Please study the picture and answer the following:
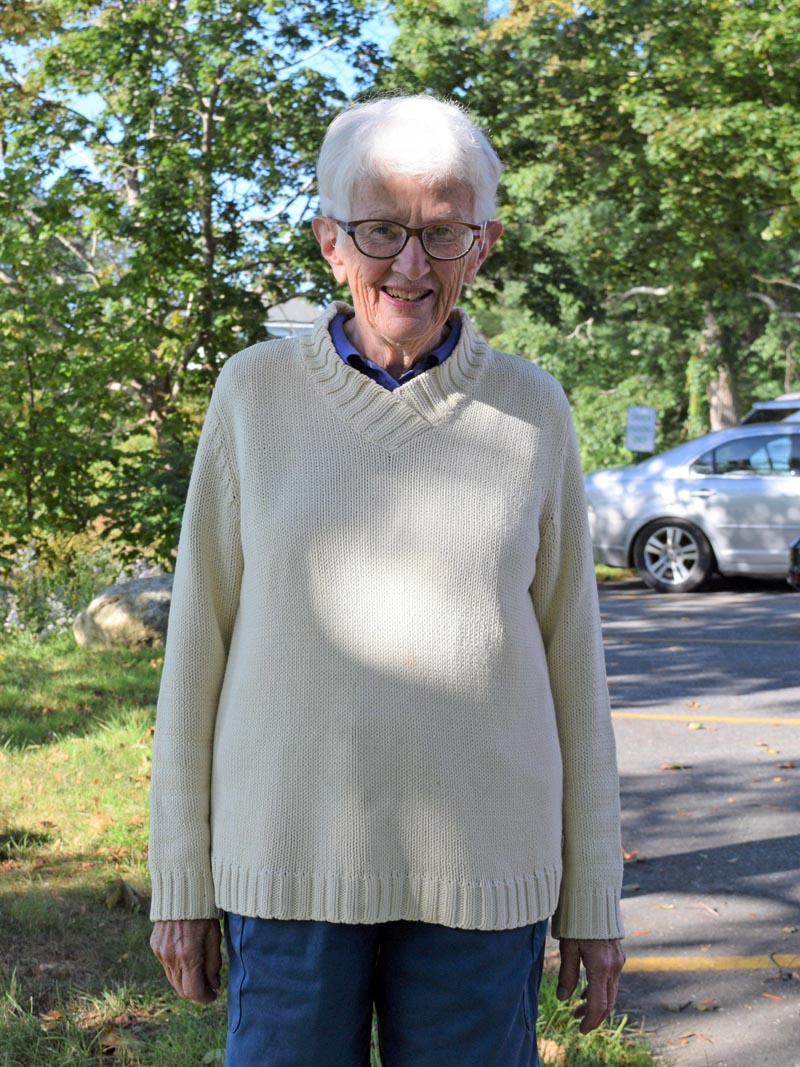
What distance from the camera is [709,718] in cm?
775

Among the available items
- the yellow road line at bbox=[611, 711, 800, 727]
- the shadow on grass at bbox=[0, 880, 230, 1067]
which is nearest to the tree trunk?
the yellow road line at bbox=[611, 711, 800, 727]

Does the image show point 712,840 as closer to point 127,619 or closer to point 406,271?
point 406,271

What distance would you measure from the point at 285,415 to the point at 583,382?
30830mm

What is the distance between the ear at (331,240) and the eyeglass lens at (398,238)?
67mm

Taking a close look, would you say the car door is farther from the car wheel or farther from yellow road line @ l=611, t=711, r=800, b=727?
yellow road line @ l=611, t=711, r=800, b=727

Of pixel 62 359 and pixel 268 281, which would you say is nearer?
pixel 62 359

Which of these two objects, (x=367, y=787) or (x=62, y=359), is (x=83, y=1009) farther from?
(x=62, y=359)

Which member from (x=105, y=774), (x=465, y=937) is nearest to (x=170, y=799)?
(x=465, y=937)

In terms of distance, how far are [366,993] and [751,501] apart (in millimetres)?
11995

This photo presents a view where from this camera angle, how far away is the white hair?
1939 mm

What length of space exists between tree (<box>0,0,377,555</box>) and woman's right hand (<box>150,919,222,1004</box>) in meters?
7.93

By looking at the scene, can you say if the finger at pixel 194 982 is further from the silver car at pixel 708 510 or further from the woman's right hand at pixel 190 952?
the silver car at pixel 708 510

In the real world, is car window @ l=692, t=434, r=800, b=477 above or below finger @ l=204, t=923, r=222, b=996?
above

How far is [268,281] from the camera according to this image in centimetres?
1216
